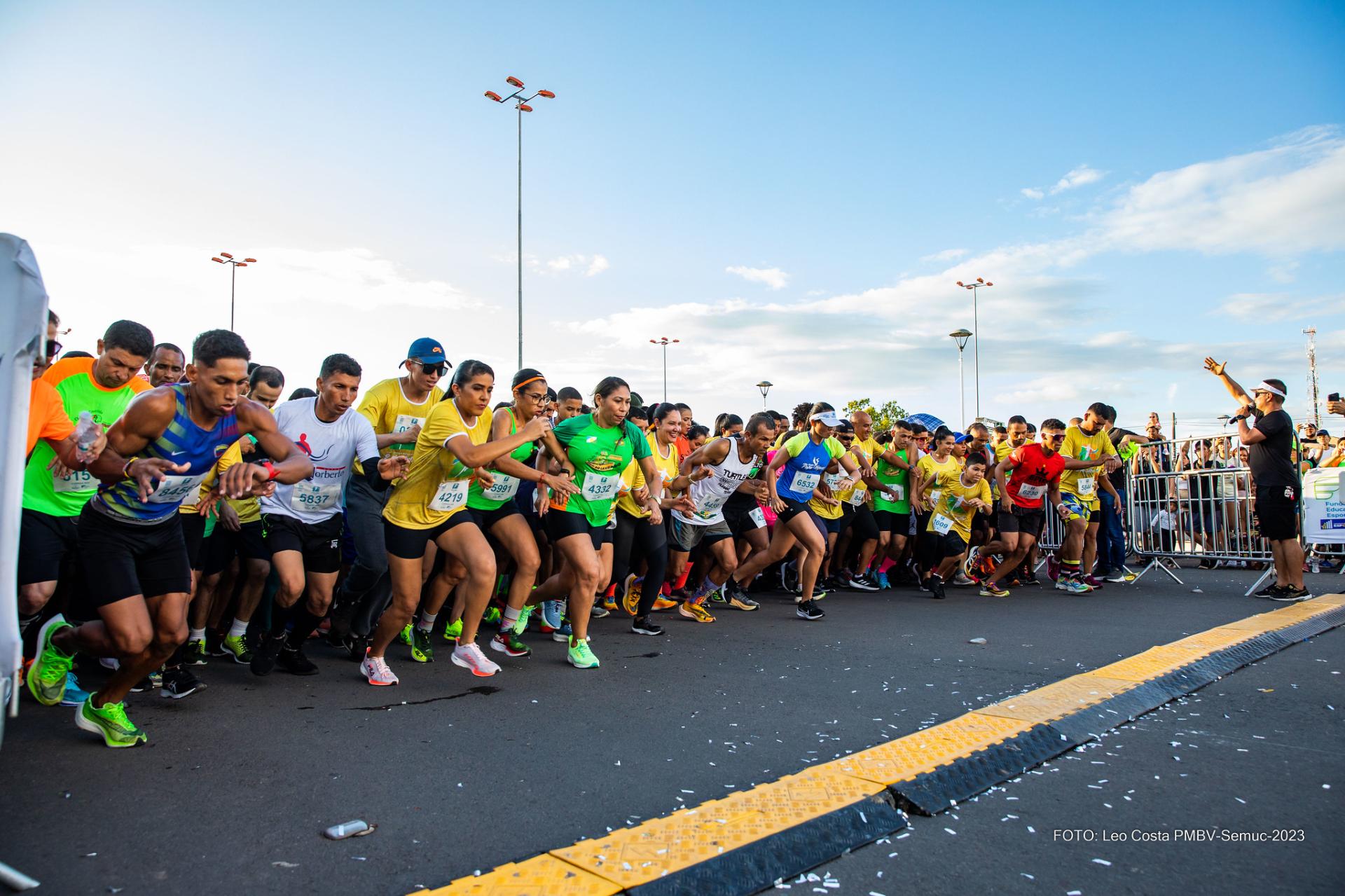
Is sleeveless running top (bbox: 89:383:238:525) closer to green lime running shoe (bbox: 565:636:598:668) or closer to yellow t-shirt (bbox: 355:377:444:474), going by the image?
yellow t-shirt (bbox: 355:377:444:474)

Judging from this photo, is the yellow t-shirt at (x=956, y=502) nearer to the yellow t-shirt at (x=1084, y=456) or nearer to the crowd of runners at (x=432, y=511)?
the crowd of runners at (x=432, y=511)

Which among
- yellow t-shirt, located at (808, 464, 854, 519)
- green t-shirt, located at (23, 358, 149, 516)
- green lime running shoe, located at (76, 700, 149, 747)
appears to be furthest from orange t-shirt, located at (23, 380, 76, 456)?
yellow t-shirt, located at (808, 464, 854, 519)

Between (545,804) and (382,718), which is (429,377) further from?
(545,804)

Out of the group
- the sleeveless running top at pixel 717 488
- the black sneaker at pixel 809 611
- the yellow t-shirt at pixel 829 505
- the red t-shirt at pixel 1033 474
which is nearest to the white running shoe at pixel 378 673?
the sleeveless running top at pixel 717 488

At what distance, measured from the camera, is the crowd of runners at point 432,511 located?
3.94 meters

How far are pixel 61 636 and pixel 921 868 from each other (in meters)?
4.15

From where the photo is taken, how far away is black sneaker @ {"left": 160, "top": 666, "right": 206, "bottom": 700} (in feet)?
15.8

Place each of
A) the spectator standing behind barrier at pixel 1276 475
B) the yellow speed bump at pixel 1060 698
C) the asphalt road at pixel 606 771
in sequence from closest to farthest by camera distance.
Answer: the asphalt road at pixel 606 771 < the yellow speed bump at pixel 1060 698 < the spectator standing behind barrier at pixel 1276 475

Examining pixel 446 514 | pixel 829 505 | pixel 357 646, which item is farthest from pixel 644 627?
pixel 829 505

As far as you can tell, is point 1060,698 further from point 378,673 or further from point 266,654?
point 266,654

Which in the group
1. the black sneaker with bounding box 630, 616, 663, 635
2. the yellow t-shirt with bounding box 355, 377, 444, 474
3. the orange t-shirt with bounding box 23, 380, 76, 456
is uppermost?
the yellow t-shirt with bounding box 355, 377, 444, 474

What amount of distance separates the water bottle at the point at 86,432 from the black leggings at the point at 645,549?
13.7 ft

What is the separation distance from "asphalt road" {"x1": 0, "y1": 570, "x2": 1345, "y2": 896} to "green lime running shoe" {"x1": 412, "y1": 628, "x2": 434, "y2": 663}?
12cm

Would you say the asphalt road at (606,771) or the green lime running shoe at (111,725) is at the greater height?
the green lime running shoe at (111,725)
